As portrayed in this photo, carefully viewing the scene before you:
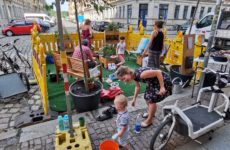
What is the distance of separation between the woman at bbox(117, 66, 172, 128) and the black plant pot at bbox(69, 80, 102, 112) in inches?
41.8

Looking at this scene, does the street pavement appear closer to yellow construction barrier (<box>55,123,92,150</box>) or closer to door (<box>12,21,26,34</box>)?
yellow construction barrier (<box>55,123,92,150</box>)

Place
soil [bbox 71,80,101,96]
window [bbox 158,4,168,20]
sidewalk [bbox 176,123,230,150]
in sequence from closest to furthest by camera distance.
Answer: sidewalk [bbox 176,123,230,150], soil [bbox 71,80,101,96], window [bbox 158,4,168,20]

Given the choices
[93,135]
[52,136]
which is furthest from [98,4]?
[52,136]

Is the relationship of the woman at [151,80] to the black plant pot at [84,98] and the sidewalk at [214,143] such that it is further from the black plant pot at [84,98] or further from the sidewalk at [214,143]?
the black plant pot at [84,98]

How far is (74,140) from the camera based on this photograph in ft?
7.55

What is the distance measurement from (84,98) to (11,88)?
80.6 inches

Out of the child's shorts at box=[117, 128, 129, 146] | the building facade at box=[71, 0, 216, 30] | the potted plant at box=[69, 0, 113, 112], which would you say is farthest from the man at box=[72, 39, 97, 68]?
the building facade at box=[71, 0, 216, 30]

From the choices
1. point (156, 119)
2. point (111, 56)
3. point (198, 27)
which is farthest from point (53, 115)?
point (198, 27)

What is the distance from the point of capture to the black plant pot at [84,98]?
3.31m

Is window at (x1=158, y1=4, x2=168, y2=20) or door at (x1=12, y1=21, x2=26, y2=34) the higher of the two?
window at (x1=158, y1=4, x2=168, y2=20)

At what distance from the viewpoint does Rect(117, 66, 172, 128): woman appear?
242 cm

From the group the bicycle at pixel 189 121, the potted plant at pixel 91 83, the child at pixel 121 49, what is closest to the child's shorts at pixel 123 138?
the bicycle at pixel 189 121

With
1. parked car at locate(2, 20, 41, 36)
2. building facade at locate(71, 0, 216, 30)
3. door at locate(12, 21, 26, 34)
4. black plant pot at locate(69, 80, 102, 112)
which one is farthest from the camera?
building facade at locate(71, 0, 216, 30)

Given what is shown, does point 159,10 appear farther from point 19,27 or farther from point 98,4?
point 98,4
